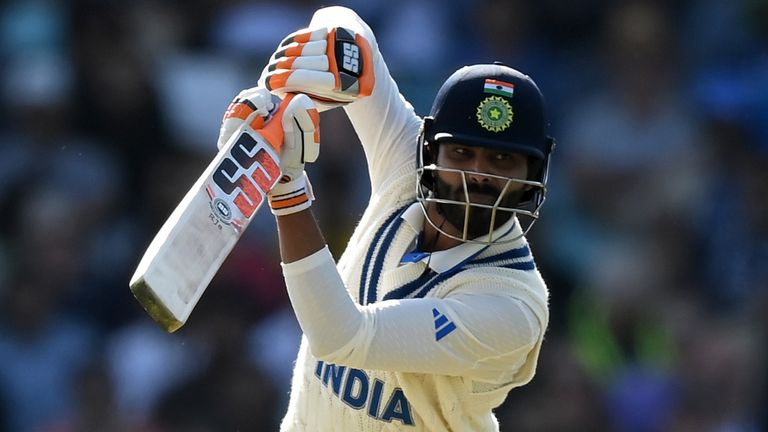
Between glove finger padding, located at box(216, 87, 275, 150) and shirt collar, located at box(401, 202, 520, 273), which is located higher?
glove finger padding, located at box(216, 87, 275, 150)

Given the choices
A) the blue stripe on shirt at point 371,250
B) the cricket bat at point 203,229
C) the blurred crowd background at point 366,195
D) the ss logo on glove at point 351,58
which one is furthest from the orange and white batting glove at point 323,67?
the blurred crowd background at point 366,195

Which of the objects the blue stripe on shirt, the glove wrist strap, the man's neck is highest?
the glove wrist strap

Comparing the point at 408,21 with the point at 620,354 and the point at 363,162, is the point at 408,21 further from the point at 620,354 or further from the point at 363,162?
the point at 620,354


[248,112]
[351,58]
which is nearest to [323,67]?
[351,58]

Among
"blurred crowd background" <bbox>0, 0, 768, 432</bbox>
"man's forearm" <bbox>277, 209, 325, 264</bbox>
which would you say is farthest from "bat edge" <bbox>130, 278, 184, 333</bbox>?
"blurred crowd background" <bbox>0, 0, 768, 432</bbox>

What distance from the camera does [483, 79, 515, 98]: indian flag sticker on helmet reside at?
3.39 metres

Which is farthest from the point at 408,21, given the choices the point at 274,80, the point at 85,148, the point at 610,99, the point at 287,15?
the point at 274,80

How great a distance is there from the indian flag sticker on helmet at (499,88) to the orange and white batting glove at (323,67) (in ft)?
0.94

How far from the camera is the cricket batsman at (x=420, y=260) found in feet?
10.1

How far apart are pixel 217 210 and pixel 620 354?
11.7ft

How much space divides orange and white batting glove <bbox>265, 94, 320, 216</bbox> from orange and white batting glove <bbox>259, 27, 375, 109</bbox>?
0.18ft

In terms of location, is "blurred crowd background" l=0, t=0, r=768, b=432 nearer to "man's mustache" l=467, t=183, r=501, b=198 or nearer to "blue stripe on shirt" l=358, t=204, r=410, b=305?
"blue stripe on shirt" l=358, t=204, r=410, b=305

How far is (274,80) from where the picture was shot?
10.3 feet

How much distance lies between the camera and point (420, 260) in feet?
11.2
